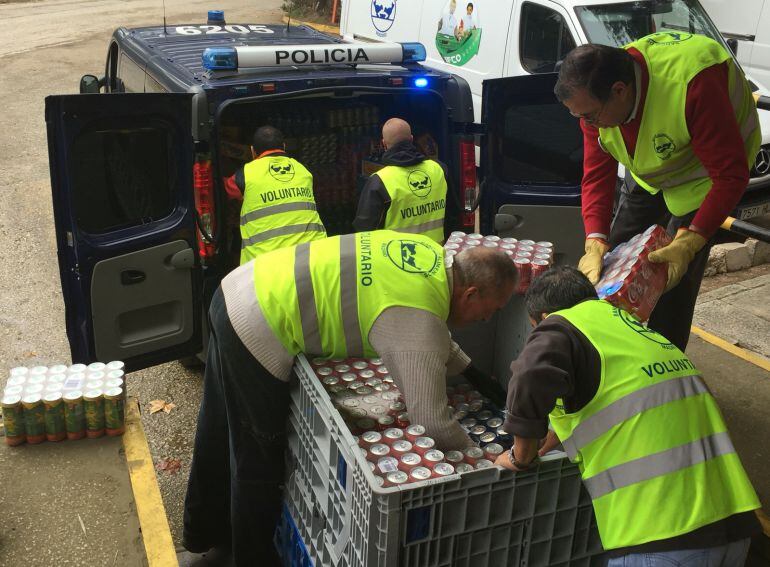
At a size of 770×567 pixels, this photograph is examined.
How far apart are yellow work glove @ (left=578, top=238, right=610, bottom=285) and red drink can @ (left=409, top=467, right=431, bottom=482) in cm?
140

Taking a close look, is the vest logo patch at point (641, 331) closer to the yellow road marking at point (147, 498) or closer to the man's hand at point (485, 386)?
the man's hand at point (485, 386)

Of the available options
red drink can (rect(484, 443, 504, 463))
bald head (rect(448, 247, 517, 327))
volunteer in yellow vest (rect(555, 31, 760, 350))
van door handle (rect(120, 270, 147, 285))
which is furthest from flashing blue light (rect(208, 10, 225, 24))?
red drink can (rect(484, 443, 504, 463))

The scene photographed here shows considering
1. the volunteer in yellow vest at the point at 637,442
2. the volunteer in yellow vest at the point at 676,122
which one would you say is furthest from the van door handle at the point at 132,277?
the volunteer in yellow vest at the point at 637,442

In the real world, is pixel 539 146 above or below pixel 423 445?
above

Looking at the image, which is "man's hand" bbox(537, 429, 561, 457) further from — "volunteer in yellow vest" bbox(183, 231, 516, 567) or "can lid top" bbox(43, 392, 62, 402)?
"can lid top" bbox(43, 392, 62, 402)

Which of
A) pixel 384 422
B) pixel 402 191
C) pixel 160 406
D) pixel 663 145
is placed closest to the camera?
pixel 384 422

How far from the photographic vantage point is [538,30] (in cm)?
795

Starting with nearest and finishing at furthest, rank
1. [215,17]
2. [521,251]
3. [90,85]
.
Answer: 1. [521,251]
2. [90,85]
3. [215,17]

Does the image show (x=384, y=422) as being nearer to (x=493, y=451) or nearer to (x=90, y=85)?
(x=493, y=451)

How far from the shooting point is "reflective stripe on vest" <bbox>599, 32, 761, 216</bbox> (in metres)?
3.49

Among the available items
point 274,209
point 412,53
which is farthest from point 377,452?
point 412,53

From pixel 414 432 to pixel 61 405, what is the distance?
159 centimetres

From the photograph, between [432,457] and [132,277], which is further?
[132,277]

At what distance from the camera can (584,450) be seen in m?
2.51
